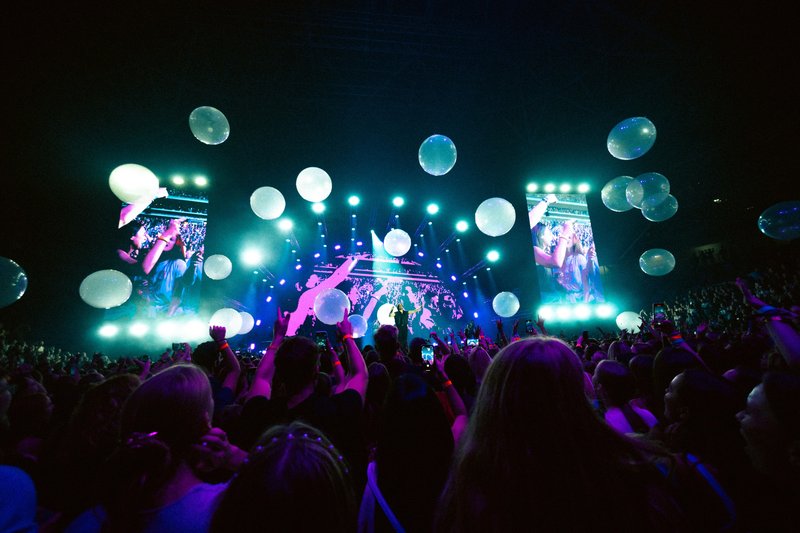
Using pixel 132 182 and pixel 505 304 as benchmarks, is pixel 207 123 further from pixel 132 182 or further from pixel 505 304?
pixel 505 304

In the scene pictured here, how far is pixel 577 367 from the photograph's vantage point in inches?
40.5

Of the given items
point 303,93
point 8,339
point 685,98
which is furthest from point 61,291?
point 685,98

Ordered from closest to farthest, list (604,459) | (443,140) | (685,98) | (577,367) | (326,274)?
(604,459)
(577,367)
(443,140)
(685,98)
(326,274)

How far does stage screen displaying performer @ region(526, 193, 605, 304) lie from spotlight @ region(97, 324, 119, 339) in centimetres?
1596

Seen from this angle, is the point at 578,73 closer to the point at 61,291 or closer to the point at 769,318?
the point at 769,318

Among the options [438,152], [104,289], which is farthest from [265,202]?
[438,152]

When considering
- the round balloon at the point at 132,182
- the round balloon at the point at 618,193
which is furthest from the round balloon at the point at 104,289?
the round balloon at the point at 618,193

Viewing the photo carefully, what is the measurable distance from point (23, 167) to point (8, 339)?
450 centimetres

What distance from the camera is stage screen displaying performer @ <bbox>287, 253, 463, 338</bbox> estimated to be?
15.8 m

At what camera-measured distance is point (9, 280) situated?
4453 millimetres

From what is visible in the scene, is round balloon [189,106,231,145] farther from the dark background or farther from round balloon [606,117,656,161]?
round balloon [606,117,656,161]

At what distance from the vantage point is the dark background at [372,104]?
6703mm

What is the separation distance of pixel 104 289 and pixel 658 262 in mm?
11676

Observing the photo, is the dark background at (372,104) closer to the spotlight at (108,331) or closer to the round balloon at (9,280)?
the spotlight at (108,331)
